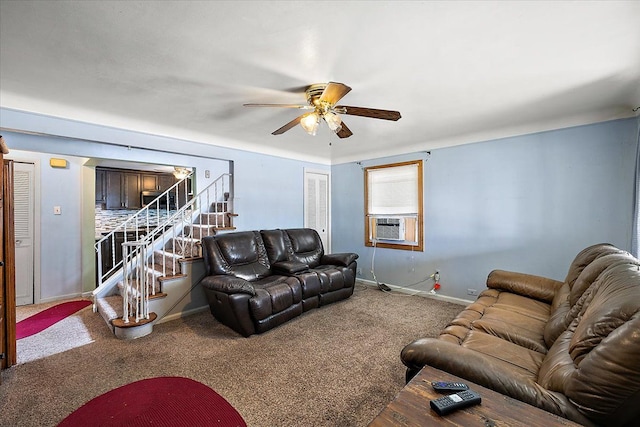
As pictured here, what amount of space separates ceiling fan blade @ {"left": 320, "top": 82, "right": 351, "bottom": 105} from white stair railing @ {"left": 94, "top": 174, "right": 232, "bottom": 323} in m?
2.41

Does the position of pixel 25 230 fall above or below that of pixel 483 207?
below

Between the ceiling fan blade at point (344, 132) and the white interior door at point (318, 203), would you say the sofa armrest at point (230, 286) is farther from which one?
the white interior door at point (318, 203)

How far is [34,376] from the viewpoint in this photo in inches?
85.4

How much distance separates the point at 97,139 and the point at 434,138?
418 cm

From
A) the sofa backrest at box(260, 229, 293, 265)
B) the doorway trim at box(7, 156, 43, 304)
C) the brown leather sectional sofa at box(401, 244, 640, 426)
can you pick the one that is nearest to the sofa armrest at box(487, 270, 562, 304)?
the brown leather sectional sofa at box(401, 244, 640, 426)

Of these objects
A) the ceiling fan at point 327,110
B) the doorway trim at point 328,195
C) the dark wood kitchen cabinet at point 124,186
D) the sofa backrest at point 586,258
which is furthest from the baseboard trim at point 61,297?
the sofa backrest at point 586,258

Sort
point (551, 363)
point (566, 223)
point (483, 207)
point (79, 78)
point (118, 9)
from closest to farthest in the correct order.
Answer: point (551, 363), point (118, 9), point (79, 78), point (566, 223), point (483, 207)

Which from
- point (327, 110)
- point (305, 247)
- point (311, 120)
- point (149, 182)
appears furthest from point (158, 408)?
point (149, 182)

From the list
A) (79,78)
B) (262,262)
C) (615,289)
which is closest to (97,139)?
(79,78)

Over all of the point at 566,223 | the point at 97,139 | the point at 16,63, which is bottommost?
the point at 566,223

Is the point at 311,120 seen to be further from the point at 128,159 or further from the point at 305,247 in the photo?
the point at 128,159

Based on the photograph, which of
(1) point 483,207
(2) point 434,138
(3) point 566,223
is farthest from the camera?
(2) point 434,138

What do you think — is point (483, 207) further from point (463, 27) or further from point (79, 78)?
point (79, 78)

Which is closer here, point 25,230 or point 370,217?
point 25,230
